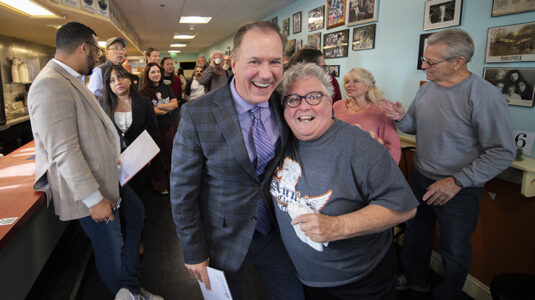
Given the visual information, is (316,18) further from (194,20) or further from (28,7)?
(194,20)

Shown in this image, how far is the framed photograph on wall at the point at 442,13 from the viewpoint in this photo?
7.67 feet

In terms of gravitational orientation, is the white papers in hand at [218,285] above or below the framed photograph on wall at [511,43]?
below

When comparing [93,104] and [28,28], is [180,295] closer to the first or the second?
[93,104]

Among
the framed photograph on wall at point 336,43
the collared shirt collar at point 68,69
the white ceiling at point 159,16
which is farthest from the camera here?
the framed photograph on wall at point 336,43

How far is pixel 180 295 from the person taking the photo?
2201 millimetres

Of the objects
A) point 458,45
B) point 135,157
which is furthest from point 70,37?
point 458,45

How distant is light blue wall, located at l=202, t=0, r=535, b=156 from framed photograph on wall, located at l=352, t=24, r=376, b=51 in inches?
2.4

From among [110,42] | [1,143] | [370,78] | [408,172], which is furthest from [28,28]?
[408,172]

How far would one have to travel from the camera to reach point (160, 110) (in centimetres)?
375

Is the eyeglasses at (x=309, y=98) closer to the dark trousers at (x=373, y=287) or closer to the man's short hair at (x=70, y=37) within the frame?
the dark trousers at (x=373, y=287)

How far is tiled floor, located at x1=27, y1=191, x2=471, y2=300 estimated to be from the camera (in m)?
2.20

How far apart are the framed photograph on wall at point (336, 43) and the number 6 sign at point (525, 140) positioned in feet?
7.84

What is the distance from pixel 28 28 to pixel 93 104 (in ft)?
11.7

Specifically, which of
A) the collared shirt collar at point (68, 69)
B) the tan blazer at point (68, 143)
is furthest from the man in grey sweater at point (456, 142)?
the collared shirt collar at point (68, 69)
